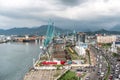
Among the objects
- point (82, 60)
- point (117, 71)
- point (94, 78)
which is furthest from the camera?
point (82, 60)

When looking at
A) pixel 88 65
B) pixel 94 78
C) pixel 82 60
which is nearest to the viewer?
pixel 94 78

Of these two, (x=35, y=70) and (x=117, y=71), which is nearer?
(x=117, y=71)

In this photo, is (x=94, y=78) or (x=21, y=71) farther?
(x=21, y=71)

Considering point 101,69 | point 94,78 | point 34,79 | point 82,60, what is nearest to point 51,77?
point 34,79

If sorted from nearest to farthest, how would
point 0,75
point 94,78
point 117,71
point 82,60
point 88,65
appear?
point 94,78
point 117,71
point 0,75
point 88,65
point 82,60

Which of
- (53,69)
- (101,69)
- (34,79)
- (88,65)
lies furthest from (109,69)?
(34,79)

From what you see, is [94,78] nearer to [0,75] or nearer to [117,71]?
[117,71]

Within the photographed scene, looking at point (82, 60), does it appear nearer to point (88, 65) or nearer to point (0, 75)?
point (88, 65)

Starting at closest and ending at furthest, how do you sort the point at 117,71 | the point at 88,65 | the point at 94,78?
the point at 94,78 < the point at 117,71 < the point at 88,65
